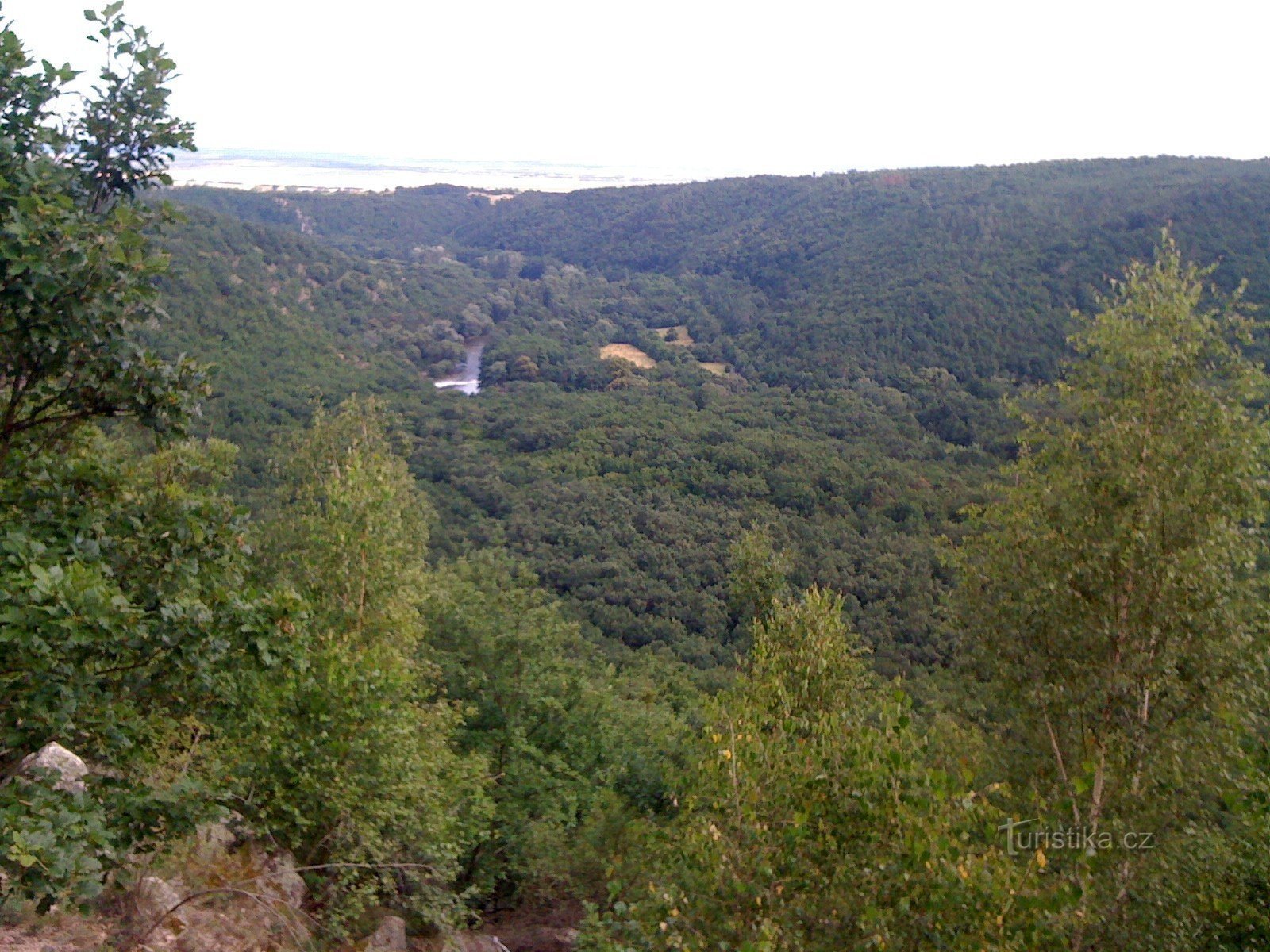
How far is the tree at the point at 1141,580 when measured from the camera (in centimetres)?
909

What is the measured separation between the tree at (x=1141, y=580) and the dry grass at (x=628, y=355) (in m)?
97.8

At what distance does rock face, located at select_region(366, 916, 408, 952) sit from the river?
8536 centimetres

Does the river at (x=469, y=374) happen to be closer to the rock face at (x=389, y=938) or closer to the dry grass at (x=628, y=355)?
the dry grass at (x=628, y=355)

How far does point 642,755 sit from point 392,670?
8198 mm

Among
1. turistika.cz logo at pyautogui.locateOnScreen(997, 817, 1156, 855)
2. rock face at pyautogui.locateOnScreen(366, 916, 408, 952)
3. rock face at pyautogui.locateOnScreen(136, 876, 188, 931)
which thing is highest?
turistika.cz logo at pyautogui.locateOnScreen(997, 817, 1156, 855)

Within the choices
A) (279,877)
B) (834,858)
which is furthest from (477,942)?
(834,858)

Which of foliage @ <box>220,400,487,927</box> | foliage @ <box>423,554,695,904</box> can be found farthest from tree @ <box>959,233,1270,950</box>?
foliage @ <box>423,554,695,904</box>

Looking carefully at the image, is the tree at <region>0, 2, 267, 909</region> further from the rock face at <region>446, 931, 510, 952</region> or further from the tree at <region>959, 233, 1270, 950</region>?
the tree at <region>959, 233, 1270, 950</region>

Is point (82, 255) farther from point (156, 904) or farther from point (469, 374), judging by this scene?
point (469, 374)

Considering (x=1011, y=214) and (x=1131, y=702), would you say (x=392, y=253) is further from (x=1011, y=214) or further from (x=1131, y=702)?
(x=1131, y=702)

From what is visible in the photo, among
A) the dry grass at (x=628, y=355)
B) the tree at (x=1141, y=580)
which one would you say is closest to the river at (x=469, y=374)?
the dry grass at (x=628, y=355)

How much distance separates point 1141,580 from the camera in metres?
9.57

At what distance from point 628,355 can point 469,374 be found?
21.7 metres

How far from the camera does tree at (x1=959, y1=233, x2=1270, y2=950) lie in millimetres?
9094
